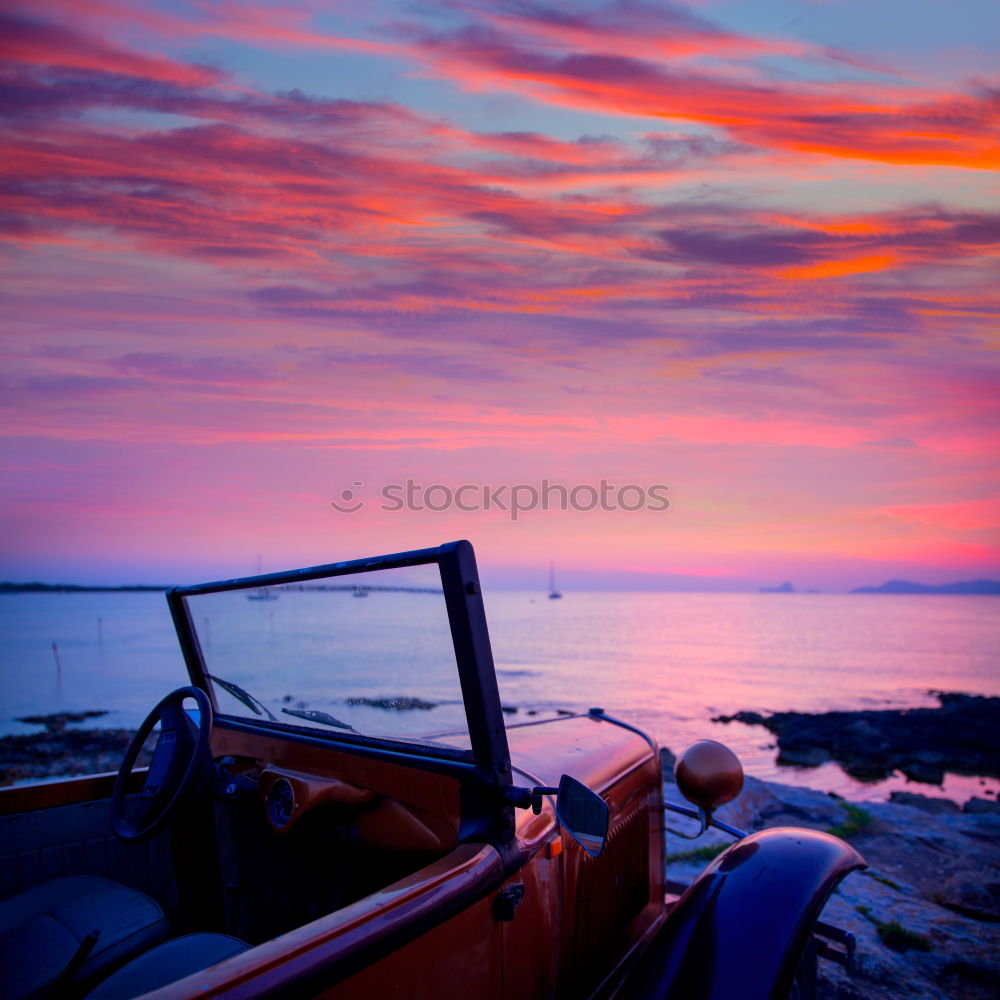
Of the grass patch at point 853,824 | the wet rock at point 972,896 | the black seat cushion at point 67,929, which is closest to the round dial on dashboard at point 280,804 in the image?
the black seat cushion at point 67,929

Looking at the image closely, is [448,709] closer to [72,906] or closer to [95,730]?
[72,906]

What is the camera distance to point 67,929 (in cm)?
253

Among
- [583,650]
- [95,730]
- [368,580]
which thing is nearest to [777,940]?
[368,580]

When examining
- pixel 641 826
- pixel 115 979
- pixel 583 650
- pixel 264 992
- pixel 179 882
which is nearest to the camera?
pixel 264 992

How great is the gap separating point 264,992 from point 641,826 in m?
2.31

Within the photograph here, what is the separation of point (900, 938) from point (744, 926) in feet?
9.94

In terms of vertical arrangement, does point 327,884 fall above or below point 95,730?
above

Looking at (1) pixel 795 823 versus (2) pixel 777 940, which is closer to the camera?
(2) pixel 777 940

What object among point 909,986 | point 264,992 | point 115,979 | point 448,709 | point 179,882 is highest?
point 448,709

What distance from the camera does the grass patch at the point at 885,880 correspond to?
5.64 m

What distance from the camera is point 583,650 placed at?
46.8 meters

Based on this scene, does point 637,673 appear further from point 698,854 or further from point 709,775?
point 709,775

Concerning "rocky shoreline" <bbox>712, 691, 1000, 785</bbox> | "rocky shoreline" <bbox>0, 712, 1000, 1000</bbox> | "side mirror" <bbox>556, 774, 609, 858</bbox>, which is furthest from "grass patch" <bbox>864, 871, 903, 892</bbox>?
"rocky shoreline" <bbox>712, 691, 1000, 785</bbox>

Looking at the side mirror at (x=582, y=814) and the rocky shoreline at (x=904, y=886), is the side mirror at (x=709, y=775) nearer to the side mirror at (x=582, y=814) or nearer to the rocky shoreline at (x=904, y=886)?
the side mirror at (x=582, y=814)
